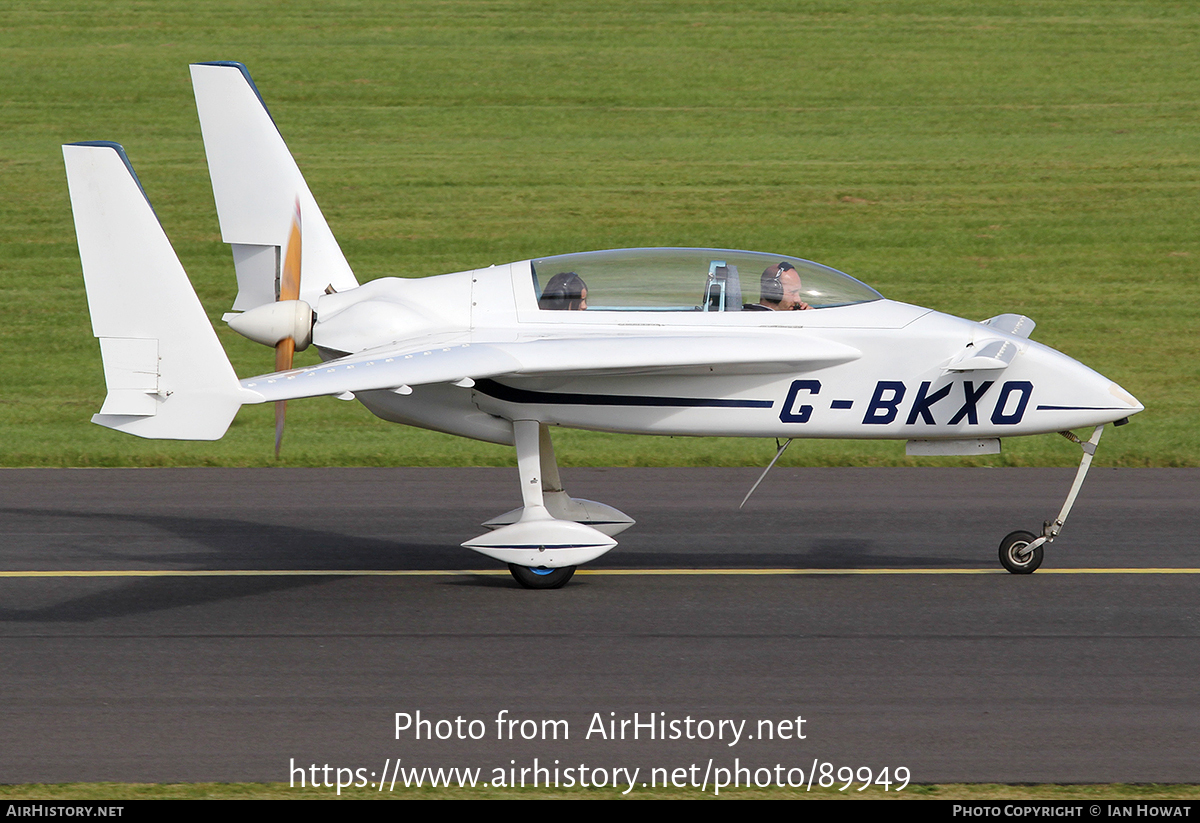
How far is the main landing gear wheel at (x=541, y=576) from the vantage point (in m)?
9.79

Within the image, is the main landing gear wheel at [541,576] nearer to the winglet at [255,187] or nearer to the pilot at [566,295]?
the pilot at [566,295]

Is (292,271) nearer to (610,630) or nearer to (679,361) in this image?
(679,361)

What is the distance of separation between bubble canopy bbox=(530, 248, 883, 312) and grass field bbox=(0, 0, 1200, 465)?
4.75m

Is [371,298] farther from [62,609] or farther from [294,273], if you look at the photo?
[62,609]

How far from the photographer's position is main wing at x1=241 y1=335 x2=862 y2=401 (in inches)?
346

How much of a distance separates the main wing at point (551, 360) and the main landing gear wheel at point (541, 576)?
1.39 meters

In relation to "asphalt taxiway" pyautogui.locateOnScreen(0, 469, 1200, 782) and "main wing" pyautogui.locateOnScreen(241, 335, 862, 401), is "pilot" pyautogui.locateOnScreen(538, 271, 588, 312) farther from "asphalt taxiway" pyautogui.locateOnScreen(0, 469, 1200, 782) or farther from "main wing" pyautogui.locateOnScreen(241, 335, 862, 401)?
"asphalt taxiway" pyautogui.locateOnScreen(0, 469, 1200, 782)

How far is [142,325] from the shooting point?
841cm

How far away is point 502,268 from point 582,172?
17.3 metres

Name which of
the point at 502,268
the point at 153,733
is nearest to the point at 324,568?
the point at 502,268

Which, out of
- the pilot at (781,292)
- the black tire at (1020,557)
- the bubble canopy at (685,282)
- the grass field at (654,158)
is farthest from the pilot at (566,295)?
the grass field at (654,158)

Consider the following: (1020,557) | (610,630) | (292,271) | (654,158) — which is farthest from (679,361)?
(654,158)

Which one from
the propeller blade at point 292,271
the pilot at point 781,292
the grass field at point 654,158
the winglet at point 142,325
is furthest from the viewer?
the grass field at point 654,158

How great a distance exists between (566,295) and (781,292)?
58.8 inches
